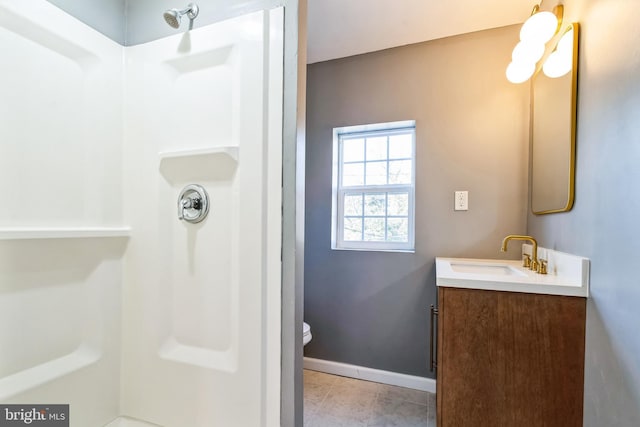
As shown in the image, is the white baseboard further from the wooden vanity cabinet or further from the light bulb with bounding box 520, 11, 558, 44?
the light bulb with bounding box 520, 11, 558, 44

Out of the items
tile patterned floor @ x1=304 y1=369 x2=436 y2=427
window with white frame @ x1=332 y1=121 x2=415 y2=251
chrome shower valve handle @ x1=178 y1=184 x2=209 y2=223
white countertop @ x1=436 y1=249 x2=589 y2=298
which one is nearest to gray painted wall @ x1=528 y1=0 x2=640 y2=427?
white countertop @ x1=436 y1=249 x2=589 y2=298

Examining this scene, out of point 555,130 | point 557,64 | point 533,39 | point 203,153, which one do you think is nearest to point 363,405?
point 203,153

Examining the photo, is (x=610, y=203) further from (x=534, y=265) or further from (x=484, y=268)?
(x=484, y=268)

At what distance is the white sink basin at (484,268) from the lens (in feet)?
4.91

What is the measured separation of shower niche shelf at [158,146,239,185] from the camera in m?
0.88

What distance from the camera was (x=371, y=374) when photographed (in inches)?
76.5

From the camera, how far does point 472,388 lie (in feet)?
3.38

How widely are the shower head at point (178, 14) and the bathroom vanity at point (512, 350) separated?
4.26ft

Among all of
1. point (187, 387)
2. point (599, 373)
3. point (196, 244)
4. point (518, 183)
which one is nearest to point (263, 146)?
point (196, 244)

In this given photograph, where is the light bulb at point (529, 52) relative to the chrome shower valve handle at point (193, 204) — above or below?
above

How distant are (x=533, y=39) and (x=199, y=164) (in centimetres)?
162

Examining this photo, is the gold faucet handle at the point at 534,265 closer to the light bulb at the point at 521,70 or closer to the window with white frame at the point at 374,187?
the window with white frame at the point at 374,187

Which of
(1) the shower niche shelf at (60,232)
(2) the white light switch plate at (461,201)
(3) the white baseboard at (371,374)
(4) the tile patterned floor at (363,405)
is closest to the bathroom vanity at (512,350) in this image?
(4) the tile patterned floor at (363,405)

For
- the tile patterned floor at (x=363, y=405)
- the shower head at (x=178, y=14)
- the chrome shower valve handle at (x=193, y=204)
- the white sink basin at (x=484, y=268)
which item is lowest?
the tile patterned floor at (x=363, y=405)
